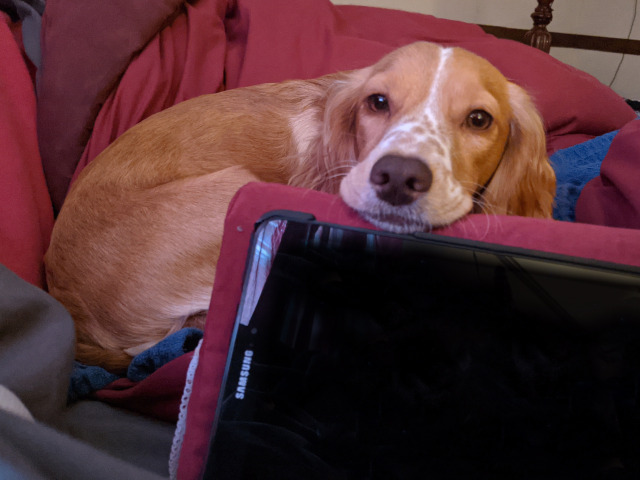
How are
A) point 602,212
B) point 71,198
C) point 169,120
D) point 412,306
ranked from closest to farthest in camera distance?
point 412,306 → point 602,212 → point 71,198 → point 169,120

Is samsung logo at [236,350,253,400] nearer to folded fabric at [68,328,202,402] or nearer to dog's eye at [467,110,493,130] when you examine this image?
folded fabric at [68,328,202,402]

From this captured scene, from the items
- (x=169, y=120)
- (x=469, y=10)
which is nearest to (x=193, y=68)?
(x=169, y=120)

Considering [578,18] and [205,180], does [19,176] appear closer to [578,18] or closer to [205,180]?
[205,180]

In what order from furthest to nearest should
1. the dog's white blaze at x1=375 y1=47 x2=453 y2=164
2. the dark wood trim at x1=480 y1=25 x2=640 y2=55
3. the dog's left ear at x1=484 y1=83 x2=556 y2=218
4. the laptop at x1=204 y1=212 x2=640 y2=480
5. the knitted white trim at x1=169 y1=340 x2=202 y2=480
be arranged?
the dark wood trim at x1=480 y1=25 x2=640 y2=55
the dog's left ear at x1=484 y1=83 x2=556 y2=218
the dog's white blaze at x1=375 y1=47 x2=453 y2=164
the knitted white trim at x1=169 y1=340 x2=202 y2=480
the laptop at x1=204 y1=212 x2=640 y2=480

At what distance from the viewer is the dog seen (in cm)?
98

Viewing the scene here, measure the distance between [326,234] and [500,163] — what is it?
77 cm

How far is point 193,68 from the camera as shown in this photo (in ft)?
5.15

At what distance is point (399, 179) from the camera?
0.75 m

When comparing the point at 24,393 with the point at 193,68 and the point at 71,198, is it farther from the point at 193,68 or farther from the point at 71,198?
the point at 193,68

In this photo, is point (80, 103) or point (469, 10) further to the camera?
point (469, 10)

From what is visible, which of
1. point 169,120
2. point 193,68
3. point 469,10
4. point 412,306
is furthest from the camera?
point 469,10

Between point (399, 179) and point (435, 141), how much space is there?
0.19m

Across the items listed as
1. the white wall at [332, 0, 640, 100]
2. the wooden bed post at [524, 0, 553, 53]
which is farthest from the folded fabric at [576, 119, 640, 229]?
the white wall at [332, 0, 640, 100]

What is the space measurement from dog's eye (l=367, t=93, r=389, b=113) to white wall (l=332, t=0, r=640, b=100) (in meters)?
2.05
